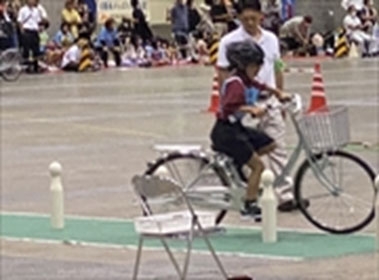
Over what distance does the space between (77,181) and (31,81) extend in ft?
69.6

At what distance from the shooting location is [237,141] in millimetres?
12648

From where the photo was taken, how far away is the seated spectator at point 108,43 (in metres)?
43.7

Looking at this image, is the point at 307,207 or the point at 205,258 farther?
the point at 307,207

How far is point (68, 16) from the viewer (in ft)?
143

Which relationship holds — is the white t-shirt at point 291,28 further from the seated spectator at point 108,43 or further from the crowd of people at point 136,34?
the seated spectator at point 108,43

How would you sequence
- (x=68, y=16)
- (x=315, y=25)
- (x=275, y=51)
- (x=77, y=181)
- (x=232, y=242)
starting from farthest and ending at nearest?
(x=315, y=25), (x=68, y=16), (x=77, y=181), (x=275, y=51), (x=232, y=242)

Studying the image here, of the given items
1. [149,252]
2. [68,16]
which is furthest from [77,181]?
[68,16]

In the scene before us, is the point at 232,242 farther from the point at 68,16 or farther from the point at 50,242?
the point at 68,16

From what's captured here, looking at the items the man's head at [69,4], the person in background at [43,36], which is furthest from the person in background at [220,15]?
the person in background at [43,36]

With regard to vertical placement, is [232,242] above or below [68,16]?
above

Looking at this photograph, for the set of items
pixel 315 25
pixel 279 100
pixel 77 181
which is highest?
pixel 279 100

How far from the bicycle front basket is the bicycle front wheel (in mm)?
106

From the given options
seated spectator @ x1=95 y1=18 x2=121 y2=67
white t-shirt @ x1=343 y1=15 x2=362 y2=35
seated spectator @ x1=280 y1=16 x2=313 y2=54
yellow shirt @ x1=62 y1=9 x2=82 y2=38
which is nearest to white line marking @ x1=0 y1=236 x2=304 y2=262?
yellow shirt @ x1=62 y1=9 x2=82 y2=38

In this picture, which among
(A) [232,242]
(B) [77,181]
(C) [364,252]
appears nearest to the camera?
(C) [364,252]
